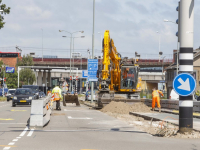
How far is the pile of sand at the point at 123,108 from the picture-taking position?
30058 mm

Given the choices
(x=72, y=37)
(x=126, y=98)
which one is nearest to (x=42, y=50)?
(x=72, y=37)

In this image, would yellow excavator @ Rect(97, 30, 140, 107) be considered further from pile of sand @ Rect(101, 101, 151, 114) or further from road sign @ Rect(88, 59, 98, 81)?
road sign @ Rect(88, 59, 98, 81)

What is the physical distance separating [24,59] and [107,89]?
75539 millimetres

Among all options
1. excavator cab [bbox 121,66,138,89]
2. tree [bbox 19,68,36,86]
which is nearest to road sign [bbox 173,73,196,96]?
excavator cab [bbox 121,66,138,89]

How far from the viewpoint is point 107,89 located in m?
Result: 33.3

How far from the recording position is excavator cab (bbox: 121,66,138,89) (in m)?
34.8

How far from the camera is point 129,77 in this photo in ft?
116

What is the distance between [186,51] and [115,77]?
21.8 metres

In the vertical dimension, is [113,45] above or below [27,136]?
above

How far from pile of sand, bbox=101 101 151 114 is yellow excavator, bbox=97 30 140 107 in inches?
73.7

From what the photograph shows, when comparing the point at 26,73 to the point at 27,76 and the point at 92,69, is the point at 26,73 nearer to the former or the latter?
the point at 27,76

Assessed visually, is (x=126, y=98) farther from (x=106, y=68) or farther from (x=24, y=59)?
(x=24, y=59)

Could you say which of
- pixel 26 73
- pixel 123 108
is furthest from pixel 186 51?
pixel 26 73

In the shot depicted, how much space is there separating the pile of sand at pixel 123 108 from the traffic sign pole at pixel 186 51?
15.9m
